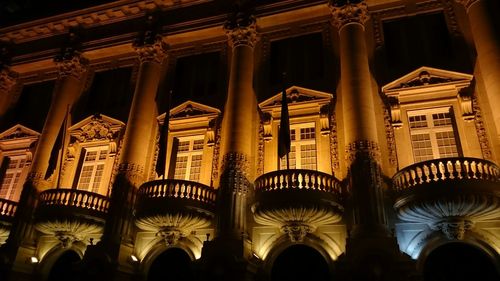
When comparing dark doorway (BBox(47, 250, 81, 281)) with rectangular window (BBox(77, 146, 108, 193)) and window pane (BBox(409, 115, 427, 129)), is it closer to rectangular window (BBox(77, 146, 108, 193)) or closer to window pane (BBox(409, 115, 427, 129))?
rectangular window (BBox(77, 146, 108, 193))

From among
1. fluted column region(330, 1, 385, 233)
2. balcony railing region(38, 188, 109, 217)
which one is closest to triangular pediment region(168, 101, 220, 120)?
balcony railing region(38, 188, 109, 217)

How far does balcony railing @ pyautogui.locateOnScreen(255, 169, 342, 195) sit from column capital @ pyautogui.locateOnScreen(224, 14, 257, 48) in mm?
8339

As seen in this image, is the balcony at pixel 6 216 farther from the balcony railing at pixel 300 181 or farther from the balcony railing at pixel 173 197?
the balcony railing at pixel 300 181

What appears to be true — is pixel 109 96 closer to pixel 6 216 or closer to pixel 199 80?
pixel 199 80

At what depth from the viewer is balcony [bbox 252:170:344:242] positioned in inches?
621

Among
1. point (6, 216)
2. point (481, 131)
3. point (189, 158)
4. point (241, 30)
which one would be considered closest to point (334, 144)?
point (481, 131)

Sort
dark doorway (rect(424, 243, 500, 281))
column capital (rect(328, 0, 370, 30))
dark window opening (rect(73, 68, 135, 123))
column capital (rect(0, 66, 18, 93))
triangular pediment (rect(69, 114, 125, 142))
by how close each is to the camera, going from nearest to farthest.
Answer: dark doorway (rect(424, 243, 500, 281))
column capital (rect(328, 0, 370, 30))
triangular pediment (rect(69, 114, 125, 142))
dark window opening (rect(73, 68, 135, 123))
column capital (rect(0, 66, 18, 93))

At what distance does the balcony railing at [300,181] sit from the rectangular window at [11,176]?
1457 cm

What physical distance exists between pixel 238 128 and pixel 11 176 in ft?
44.7

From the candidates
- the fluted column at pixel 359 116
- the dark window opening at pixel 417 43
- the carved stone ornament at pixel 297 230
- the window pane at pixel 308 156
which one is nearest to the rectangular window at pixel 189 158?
the window pane at pixel 308 156

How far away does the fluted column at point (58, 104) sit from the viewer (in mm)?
21844

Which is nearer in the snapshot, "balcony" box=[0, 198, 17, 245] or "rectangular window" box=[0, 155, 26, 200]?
"balcony" box=[0, 198, 17, 245]

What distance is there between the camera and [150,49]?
76.7 ft

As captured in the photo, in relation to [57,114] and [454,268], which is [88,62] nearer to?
[57,114]
